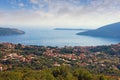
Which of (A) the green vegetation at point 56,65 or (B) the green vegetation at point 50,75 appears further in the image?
(A) the green vegetation at point 56,65

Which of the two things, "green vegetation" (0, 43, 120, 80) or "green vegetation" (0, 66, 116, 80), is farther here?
"green vegetation" (0, 43, 120, 80)

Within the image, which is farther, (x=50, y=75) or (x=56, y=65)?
(x=56, y=65)

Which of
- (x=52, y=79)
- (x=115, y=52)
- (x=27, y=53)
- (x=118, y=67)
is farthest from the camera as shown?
(x=115, y=52)

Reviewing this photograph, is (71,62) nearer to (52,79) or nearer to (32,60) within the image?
(32,60)

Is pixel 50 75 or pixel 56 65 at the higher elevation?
pixel 50 75

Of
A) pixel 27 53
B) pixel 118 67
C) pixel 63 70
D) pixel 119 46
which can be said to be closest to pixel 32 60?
pixel 27 53

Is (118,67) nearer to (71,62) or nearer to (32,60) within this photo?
(71,62)

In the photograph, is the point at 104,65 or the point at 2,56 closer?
the point at 104,65

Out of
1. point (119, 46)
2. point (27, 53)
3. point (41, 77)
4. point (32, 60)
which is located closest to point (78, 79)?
point (41, 77)

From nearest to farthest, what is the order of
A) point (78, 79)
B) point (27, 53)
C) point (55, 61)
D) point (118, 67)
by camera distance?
1. point (78, 79)
2. point (118, 67)
3. point (55, 61)
4. point (27, 53)
